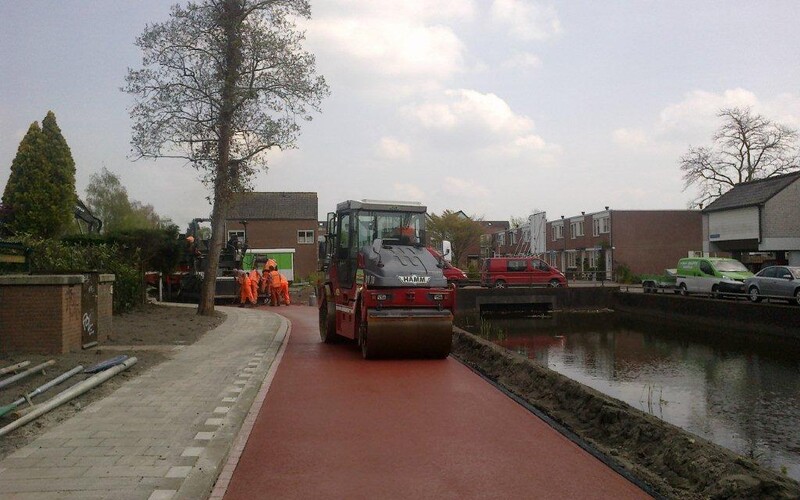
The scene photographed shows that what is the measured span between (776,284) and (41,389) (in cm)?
2460

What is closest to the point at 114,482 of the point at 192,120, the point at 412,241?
the point at 412,241

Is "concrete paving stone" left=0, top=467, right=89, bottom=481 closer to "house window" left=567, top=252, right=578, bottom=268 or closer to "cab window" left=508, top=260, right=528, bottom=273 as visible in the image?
"cab window" left=508, top=260, right=528, bottom=273

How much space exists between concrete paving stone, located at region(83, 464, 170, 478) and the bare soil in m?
Answer: 1.01

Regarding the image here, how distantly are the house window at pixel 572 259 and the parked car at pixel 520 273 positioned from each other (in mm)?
26231

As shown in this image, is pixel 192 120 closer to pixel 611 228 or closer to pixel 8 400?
pixel 8 400

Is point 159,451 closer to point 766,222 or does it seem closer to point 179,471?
point 179,471

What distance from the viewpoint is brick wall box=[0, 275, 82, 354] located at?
1070 cm

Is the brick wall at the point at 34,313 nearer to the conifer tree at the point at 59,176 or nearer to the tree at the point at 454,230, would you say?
the conifer tree at the point at 59,176

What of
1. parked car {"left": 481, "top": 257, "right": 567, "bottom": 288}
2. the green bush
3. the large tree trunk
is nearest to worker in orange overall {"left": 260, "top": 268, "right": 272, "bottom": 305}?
the large tree trunk

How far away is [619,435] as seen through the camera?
24.2ft

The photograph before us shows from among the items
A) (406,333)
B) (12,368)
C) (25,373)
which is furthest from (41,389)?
(406,333)

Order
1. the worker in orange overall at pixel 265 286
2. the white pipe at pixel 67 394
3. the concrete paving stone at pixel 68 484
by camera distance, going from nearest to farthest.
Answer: the concrete paving stone at pixel 68 484 < the white pipe at pixel 67 394 < the worker in orange overall at pixel 265 286

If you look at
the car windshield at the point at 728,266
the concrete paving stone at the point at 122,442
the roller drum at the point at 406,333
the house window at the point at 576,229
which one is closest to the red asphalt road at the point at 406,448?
the concrete paving stone at the point at 122,442

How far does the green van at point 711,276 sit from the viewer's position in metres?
29.2
